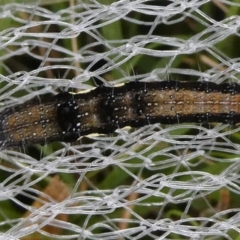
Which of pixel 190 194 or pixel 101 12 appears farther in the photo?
pixel 190 194

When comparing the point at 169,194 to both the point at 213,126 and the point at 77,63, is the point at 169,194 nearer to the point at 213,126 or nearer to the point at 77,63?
the point at 213,126

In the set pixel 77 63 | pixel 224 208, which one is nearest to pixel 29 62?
pixel 77 63

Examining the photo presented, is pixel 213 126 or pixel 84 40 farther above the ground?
pixel 84 40

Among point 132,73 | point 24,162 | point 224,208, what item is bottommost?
point 224,208
